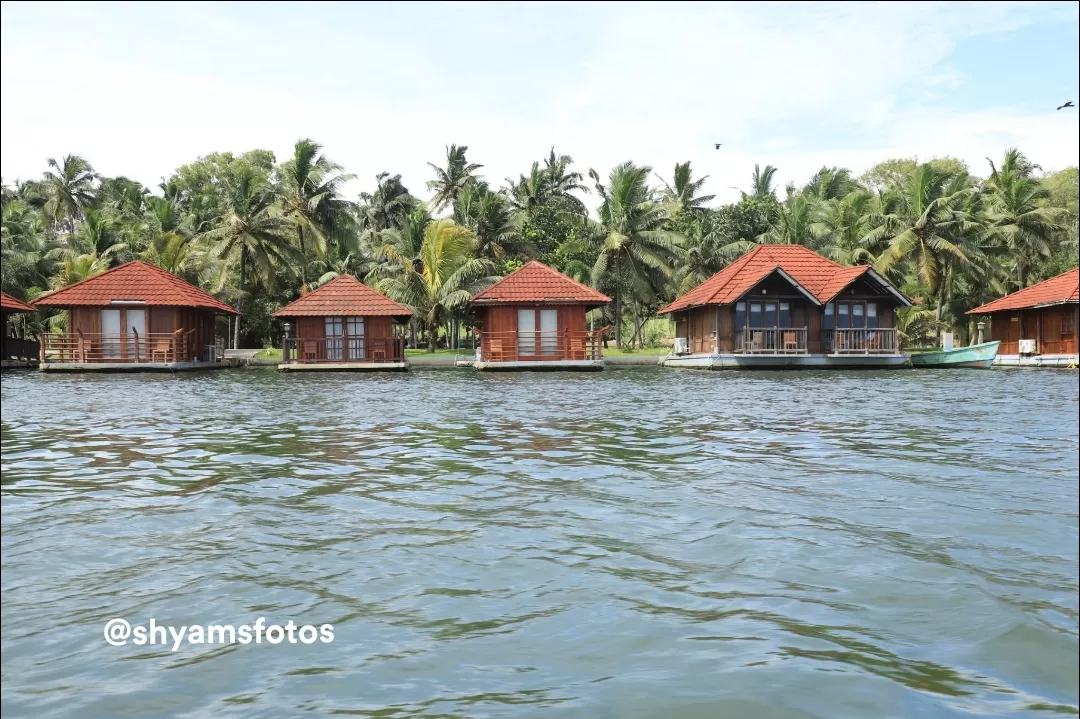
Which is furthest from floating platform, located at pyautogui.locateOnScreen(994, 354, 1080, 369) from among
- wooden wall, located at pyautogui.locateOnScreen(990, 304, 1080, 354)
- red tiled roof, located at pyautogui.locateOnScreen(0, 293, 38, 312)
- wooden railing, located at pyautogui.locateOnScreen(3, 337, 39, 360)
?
wooden railing, located at pyautogui.locateOnScreen(3, 337, 39, 360)

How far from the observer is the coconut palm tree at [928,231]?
141 feet

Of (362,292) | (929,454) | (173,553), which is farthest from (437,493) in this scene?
(362,292)

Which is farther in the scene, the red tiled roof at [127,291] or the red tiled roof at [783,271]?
the red tiled roof at [783,271]

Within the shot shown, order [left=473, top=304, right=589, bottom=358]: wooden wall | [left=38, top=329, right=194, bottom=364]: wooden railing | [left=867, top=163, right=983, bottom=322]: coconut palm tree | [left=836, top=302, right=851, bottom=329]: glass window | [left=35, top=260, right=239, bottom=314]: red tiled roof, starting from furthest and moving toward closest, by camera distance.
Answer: [left=867, top=163, right=983, bottom=322]: coconut palm tree, [left=836, top=302, right=851, bottom=329]: glass window, [left=473, top=304, right=589, bottom=358]: wooden wall, [left=38, top=329, right=194, bottom=364]: wooden railing, [left=35, top=260, right=239, bottom=314]: red tiled roof

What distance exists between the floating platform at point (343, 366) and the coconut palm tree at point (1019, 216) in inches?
1246

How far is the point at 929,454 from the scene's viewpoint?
1013 centimetres

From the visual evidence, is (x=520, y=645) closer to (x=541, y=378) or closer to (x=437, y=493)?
(x=437, y=493)

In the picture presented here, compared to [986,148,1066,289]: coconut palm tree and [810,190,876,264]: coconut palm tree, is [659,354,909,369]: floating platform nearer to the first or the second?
[810,190,876,264]: coconut palm tree

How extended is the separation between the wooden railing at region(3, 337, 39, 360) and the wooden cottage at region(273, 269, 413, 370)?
39.4ft

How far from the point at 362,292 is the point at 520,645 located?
1339 inches

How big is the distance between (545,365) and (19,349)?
2331cm

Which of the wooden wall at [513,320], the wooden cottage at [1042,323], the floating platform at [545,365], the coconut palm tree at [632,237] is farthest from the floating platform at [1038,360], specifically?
the wooden wall at [513,320]

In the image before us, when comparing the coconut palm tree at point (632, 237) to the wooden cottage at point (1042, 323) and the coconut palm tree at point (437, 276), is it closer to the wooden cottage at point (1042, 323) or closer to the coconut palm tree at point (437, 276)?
the coconut palm tree at point (437, 276)

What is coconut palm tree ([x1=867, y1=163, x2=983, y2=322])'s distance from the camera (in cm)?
4284
